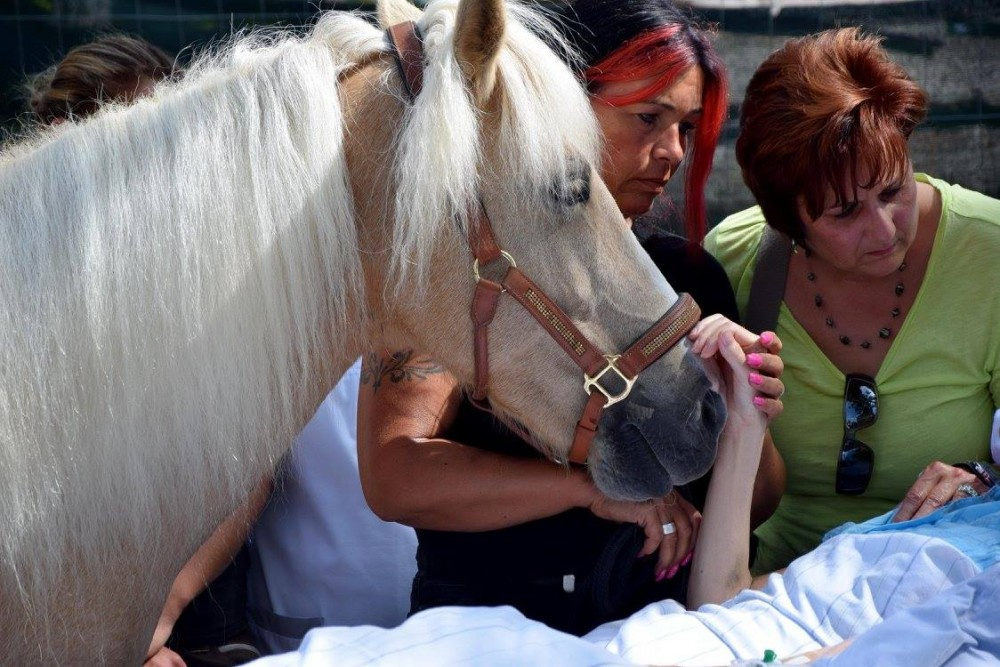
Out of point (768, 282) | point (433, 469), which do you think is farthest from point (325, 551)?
point (768, 282)

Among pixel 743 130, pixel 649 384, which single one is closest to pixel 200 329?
pixel 649 384

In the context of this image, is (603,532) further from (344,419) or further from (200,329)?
(200,329)

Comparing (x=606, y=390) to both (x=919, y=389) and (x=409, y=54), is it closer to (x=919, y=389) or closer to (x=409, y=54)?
(x=409, y=54)

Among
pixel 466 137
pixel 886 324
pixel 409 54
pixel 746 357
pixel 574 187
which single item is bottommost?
pixel 886 324

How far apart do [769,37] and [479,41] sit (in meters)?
2.70

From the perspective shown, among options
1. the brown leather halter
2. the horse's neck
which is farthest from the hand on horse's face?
the horse's neck

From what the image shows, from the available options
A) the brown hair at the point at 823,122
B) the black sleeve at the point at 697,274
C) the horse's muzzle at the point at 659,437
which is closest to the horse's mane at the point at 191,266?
the horse's muzzle at the point at 659,437

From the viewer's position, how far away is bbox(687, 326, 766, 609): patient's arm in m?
2.05

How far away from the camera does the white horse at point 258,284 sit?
152cm

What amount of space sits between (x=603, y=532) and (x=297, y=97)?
1.06m

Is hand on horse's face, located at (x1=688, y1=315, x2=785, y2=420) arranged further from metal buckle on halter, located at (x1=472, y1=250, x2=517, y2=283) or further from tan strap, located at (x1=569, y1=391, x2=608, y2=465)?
metal buckle on halter, located at (x1=472, y1=250, x2=517, y2=283)

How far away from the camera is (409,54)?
1.72 m

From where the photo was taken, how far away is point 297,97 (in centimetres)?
164

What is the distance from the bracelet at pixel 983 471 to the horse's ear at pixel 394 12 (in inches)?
59.5
